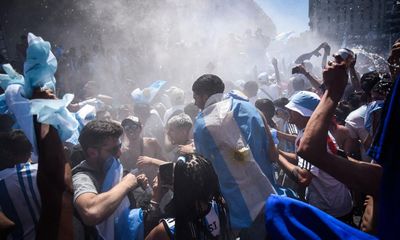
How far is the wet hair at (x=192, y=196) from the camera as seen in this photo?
204cm

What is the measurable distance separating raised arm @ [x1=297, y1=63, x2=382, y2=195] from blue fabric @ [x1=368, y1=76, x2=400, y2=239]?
318 millimetres

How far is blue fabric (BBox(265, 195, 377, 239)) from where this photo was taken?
37.8 inches

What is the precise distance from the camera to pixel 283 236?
968mm

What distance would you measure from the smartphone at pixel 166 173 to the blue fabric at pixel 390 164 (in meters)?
1.60

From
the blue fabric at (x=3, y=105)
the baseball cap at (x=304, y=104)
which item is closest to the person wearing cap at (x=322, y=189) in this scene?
the baseball cap at (x=304, y=104)

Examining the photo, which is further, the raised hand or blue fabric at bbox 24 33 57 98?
the raised hand

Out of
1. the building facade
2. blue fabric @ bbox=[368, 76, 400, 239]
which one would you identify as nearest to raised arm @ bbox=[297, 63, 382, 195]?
blue fabric @ bbox=[368, 76, 400, 239]

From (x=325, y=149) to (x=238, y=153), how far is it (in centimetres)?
122

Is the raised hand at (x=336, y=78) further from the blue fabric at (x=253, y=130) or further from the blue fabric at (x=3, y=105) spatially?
the blue fabric at (x=3, y=105)

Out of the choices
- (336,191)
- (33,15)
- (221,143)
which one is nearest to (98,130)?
(221,143)

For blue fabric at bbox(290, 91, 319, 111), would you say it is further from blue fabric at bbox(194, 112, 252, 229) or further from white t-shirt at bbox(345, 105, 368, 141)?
white t-shirt at bbox(345, 105, 368, 141)

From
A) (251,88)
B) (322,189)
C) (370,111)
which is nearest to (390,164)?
(322,189)

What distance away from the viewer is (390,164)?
1.03 metres

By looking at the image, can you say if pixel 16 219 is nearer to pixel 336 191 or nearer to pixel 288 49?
pixel 336 191
